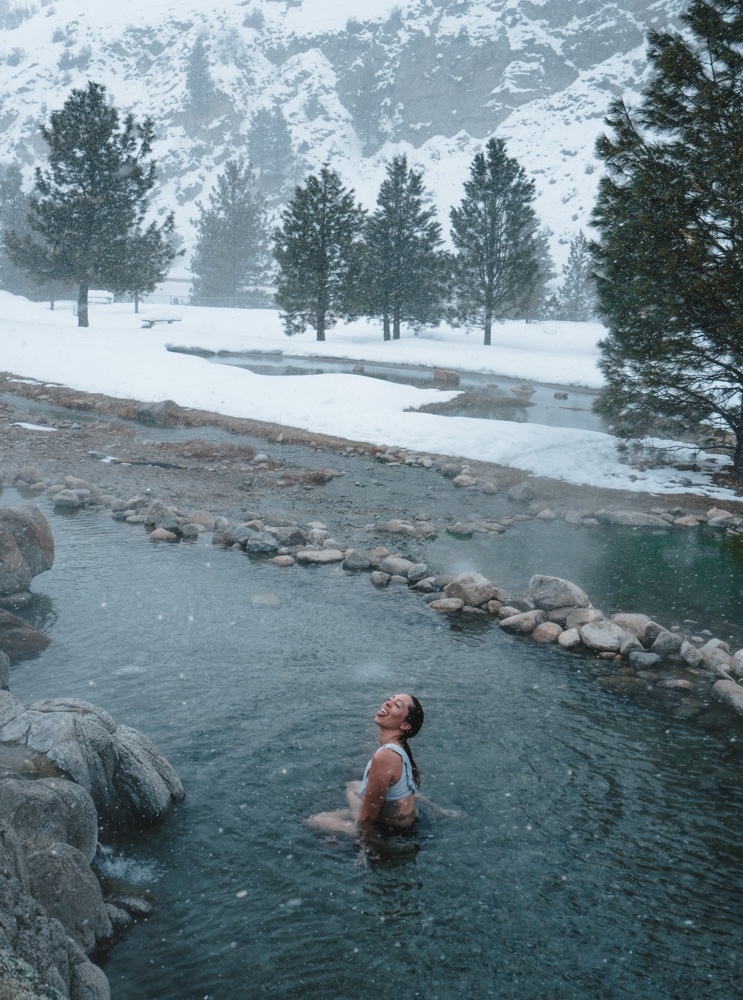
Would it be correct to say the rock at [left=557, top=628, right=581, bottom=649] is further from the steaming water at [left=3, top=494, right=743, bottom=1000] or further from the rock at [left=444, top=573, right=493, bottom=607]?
the rock at [left=444, top=573, right=493, bottom=607]

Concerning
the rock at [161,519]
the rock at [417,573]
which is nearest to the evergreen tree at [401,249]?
the rock at [161,519]

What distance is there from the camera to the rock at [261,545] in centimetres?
1122

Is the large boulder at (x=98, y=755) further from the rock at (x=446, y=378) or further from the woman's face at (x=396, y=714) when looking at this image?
the rock at (x=446, y=378)

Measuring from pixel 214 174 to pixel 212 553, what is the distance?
153 metres

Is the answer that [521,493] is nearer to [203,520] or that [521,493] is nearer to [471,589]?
[471,589]

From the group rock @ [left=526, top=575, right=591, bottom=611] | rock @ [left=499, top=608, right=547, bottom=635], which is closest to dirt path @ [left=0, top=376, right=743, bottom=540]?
rock @ [left=526, top=575, right=591, bottom=611]

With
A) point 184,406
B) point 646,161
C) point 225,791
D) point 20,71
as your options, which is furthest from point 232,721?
point 20,71

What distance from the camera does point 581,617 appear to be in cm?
894

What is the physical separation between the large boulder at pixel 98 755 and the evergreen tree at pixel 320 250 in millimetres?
40076

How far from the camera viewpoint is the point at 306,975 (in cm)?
405

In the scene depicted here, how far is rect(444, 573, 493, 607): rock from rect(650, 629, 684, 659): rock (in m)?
2.17

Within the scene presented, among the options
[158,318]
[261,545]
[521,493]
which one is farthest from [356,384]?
[158,318]

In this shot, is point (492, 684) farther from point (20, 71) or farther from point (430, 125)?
point (20, 71)

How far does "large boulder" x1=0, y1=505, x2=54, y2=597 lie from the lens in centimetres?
902
